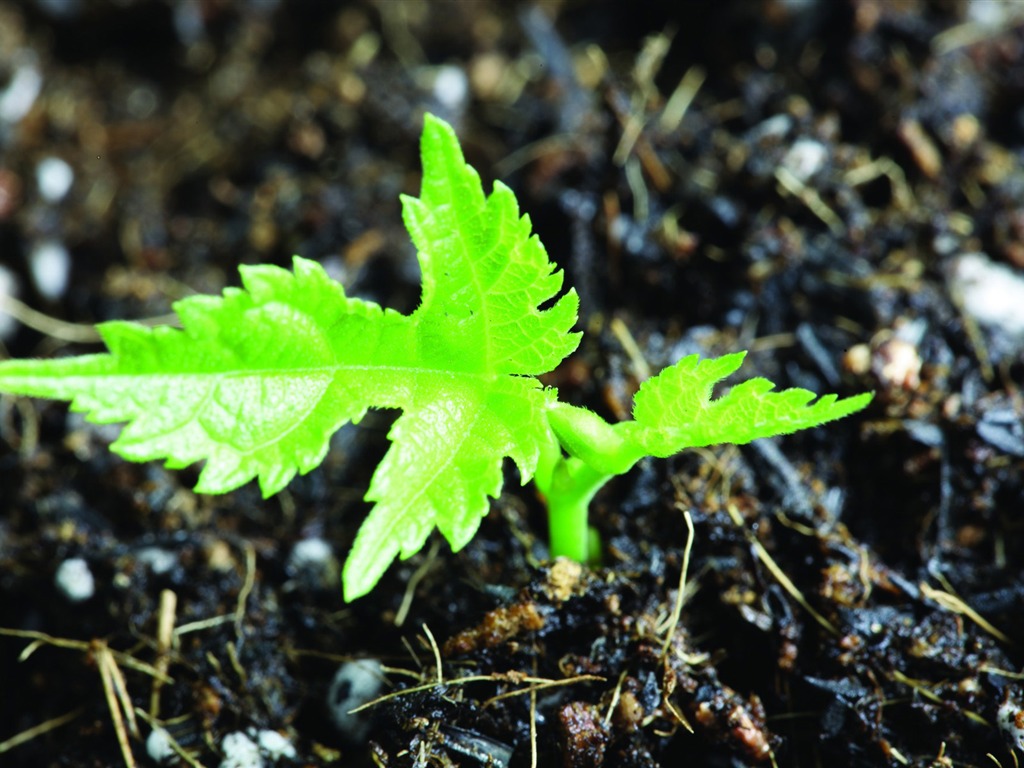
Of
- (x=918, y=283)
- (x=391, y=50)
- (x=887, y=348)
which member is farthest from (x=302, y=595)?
(x=391, y=50)

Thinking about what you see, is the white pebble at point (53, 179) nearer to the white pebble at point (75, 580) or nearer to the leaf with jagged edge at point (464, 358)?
the white pebble at point (75, 580)

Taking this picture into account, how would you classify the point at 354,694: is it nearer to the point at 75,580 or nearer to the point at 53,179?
the point at 75,580

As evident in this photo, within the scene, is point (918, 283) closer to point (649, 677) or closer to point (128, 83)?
point (649, 677)

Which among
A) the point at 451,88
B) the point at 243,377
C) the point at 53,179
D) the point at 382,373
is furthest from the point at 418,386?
the point at 53,179

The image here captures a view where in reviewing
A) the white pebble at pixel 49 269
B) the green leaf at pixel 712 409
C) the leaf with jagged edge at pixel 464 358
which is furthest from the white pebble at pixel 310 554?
the white pebble at pixel 49 269

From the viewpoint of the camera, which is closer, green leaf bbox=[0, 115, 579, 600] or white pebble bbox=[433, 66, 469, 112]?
green leaf bbox=[0, 115, 579, 600]

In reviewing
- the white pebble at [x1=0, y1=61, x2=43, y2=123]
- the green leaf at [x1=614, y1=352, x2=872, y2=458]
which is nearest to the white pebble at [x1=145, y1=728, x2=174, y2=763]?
the green leaf at [x1=614, y1=352, x2=872, y2=458]

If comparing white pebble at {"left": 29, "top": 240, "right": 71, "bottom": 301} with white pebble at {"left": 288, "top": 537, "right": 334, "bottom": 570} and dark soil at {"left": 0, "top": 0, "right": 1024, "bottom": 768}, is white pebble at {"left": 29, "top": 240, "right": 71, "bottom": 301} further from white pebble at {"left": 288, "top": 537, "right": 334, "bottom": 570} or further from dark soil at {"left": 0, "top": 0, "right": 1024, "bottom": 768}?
white pebble at {"left": 288, "top": 537, "right": 334, "bottom": 570}
